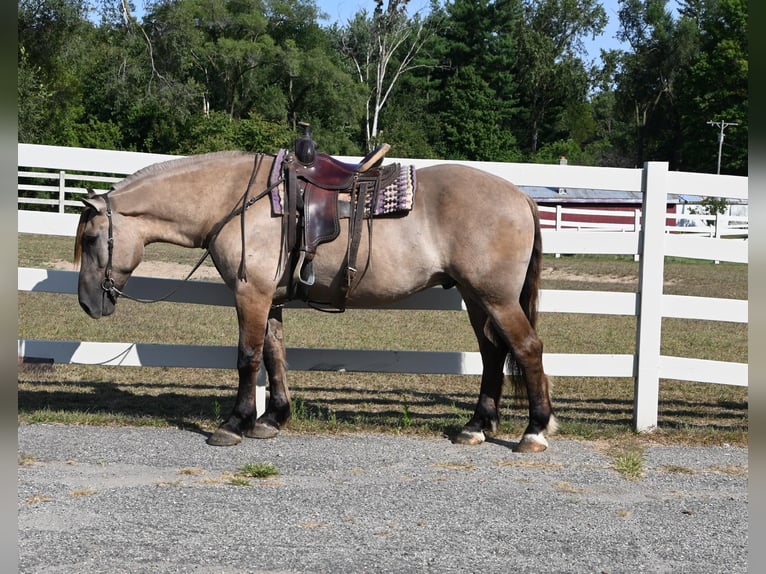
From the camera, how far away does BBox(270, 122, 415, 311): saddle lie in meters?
5.85

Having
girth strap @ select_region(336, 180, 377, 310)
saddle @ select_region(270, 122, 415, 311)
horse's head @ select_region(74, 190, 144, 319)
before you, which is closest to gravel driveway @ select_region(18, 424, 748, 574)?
horse's head @ select_region(74, 190, 144, 319)

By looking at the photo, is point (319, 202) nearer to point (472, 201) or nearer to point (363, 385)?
point (472, 201)

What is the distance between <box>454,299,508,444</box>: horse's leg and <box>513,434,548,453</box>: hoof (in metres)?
0.38

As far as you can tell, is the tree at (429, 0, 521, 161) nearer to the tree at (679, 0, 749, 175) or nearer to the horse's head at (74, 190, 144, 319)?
the tree at (679, 0, 749, 175)

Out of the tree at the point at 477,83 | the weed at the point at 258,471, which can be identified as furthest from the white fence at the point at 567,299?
the tree at the point at 477,83

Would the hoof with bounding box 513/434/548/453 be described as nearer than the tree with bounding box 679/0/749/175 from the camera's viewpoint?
Yes

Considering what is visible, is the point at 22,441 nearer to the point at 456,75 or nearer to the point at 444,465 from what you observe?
the point at 444,465

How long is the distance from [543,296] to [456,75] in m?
58.9

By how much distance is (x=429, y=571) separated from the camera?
3.76 meters

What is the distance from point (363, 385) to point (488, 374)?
2262mm

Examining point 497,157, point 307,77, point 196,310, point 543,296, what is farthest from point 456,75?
point 543,296

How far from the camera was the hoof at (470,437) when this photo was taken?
608cm

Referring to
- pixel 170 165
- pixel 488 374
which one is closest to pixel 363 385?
pixel 488 374

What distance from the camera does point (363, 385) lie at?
8.38 meters
